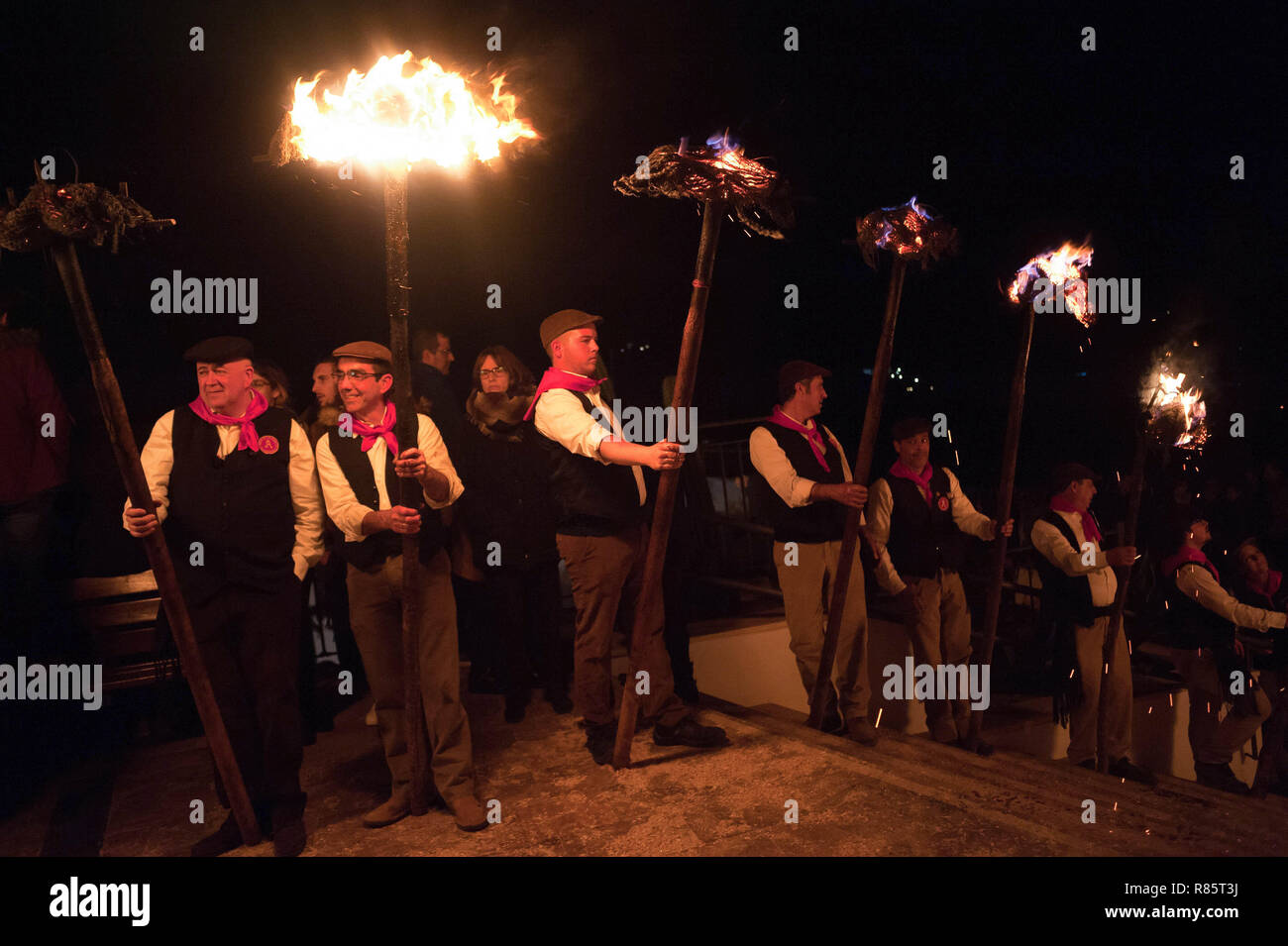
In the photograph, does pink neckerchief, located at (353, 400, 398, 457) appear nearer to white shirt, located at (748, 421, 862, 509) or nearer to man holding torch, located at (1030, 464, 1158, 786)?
white shirt, located at (748, 421, 862, 509)

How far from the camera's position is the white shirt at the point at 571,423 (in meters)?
3.85

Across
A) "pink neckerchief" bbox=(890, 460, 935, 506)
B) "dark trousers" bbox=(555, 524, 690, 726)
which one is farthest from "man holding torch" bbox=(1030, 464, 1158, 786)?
"dark trousers" bbox=(555, 524, 690, 726)

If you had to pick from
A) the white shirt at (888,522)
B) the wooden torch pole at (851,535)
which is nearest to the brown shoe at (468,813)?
the wooden torch pole at (851,535)

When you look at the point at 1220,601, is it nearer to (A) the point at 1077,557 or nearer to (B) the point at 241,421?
(A) the point at 1077,557

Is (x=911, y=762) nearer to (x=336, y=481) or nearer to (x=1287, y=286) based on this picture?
(x=336, y=481)

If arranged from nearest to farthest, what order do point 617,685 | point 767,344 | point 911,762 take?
point 911,762 → point 617,685 → point 767,344

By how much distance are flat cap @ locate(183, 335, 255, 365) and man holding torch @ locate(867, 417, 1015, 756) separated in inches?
154

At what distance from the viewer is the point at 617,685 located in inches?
220

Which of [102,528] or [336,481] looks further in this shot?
[102,528]

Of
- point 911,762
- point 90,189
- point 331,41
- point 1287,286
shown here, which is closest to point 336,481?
point 90,189

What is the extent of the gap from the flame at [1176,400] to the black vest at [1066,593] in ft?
3.23

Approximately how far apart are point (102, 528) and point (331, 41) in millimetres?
3834

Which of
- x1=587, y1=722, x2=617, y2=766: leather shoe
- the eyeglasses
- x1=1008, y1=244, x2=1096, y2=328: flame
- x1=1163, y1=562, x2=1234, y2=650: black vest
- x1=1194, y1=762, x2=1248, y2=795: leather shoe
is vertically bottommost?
x1=1194, y1=762, x2=1248, y2=795: leather shoe

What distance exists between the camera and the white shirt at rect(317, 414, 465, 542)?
3535mm
